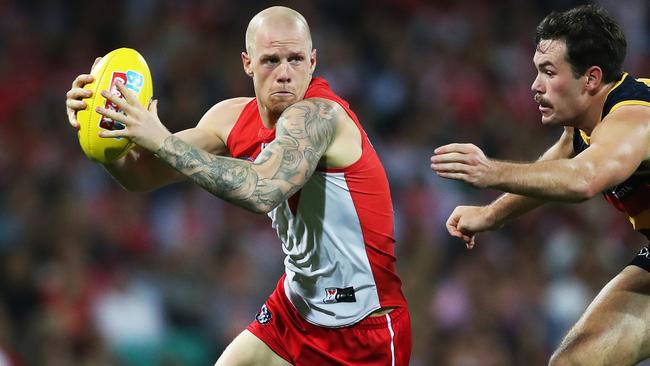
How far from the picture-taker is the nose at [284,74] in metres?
4.15

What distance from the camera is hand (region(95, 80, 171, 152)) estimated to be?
3689mm

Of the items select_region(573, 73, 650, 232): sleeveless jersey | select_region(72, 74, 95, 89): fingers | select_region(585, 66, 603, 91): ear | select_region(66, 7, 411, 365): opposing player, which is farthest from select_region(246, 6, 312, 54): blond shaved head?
select_region(573, 73, 650, 232): sleeveless jersey

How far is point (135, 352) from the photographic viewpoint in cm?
740

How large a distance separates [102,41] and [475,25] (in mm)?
3879

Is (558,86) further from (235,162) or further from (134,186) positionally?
(134,186)

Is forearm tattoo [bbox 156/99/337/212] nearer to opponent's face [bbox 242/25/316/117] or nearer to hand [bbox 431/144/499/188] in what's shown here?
opponent's face [bbox 242/25/316/117]

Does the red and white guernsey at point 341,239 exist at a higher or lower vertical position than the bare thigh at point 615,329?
higher

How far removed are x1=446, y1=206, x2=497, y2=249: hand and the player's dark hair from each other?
2.78 feet

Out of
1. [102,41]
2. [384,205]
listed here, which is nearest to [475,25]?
[102,41]

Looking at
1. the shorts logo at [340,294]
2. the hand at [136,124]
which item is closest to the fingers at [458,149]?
the shorts logo at [340,294]

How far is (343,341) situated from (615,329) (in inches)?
48.6

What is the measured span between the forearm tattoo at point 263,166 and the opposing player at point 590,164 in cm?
51

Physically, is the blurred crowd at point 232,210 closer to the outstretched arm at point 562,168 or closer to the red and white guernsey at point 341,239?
the red and white guernsey at point 341,239

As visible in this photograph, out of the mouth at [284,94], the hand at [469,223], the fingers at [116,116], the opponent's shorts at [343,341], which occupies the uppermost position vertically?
the mouth at [284,94]
